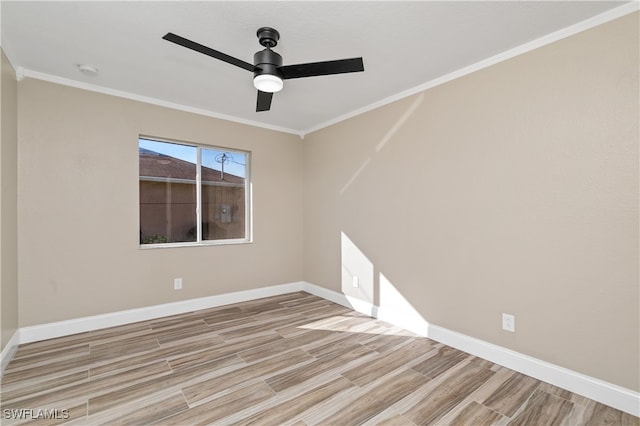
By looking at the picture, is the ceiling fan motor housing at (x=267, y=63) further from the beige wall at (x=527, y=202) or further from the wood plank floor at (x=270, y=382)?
the wood plank floor at (x=270, y=382)

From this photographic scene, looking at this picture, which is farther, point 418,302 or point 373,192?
point 373,192

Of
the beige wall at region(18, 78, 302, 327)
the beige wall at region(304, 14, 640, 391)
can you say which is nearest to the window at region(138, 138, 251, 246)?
the beige wall at region(18, 78, 302, 327)

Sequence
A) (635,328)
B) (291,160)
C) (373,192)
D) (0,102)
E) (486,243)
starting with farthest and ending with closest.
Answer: (291,160), (373,192), (486,243), (0,102), (635,328)

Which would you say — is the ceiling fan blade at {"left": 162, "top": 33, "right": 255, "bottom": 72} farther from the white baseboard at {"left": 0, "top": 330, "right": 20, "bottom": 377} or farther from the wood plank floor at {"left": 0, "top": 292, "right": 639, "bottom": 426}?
the white baseboard at {"left": 0, "top": 330, "right": 20, "bottom": 377}

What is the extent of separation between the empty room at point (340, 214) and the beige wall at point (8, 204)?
38 millimetres

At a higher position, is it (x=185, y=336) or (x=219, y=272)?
(x=219, y=272)

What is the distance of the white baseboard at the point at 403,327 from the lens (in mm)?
1953

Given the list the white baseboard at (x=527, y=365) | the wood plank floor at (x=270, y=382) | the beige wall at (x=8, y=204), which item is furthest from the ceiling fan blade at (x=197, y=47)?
the white baseboard at (x=527, y=365)

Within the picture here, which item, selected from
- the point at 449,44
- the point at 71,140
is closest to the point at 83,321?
the point at 71,140

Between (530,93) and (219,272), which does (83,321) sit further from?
(530,93)

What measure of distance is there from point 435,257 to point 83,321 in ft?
11.6

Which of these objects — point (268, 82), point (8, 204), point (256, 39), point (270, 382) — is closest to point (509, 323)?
point (270, 382)

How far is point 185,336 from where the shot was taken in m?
2.97

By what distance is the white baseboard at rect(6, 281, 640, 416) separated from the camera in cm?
195
